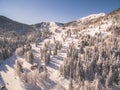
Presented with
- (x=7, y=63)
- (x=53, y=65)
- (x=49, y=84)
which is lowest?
(x=49, y=84)

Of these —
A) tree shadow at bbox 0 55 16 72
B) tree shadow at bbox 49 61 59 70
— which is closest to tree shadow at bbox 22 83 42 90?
tree shadow at bbox 49 61 59 70

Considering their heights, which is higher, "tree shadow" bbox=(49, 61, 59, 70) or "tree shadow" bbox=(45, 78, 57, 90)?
"tree shadow" bbox=(49, 61, 59, 70)

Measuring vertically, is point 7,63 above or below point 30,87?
above

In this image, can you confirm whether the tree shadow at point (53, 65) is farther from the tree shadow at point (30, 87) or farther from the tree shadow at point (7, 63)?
the tree shadow at point (7, 63)

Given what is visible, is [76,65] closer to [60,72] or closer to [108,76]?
[60,72]

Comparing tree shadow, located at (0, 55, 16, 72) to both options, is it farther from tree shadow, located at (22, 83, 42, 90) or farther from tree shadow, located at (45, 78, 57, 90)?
tree shadow, located at (45, 78, 57, 90)

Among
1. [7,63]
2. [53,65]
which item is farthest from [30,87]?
[7,63]

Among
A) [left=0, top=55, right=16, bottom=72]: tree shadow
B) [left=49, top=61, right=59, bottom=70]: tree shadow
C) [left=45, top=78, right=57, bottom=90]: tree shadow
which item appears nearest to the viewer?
[left=45, top=78, right=57, bottom=90]: tree shadow

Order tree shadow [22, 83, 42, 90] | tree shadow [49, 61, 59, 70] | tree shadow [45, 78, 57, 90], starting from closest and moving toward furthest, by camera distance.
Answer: tree shadow [45, 78, 57, 90] → tree shadow [22, 83, 42, 90] → tree shadow [49, 61, 59, 70]

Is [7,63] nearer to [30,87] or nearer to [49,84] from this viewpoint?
[30,87]

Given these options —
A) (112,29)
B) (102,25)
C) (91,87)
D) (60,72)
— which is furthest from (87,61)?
(102,25)

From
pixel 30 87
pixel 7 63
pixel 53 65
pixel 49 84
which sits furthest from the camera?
pixel 7 63
